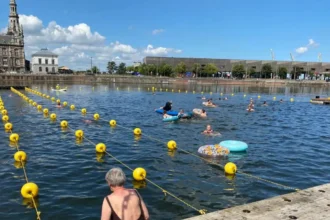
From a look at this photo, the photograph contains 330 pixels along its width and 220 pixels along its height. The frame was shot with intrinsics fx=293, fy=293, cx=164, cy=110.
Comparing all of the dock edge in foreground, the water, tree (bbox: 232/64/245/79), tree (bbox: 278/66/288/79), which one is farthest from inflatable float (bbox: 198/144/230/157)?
tree (bbox: 278/66/288/79)

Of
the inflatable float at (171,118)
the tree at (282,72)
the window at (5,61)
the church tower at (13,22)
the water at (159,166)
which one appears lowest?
the water at (159,166)

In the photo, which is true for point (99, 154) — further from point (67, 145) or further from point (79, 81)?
point (79, 81)

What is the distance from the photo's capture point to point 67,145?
641 inches

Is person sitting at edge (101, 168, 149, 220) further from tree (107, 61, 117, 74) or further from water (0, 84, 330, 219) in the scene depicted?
tree (107, 61, 117, 74)

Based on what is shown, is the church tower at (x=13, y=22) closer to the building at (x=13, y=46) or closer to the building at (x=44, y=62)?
the building at (x=13, y=46)

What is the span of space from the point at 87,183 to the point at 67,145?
6.05 m

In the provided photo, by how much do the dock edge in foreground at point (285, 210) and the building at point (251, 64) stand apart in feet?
464

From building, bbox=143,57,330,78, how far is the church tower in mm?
64147

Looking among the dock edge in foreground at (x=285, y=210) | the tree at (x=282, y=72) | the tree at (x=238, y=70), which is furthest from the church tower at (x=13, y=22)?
the dock edge in foreground at (x=285, y=210)

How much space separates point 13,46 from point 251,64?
115 m

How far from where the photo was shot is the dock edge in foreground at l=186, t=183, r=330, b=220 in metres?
6.57

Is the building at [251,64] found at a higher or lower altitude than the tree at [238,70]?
higher

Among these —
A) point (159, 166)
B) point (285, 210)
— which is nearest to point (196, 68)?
point (159, 166)

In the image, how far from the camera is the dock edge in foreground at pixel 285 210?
657cm
